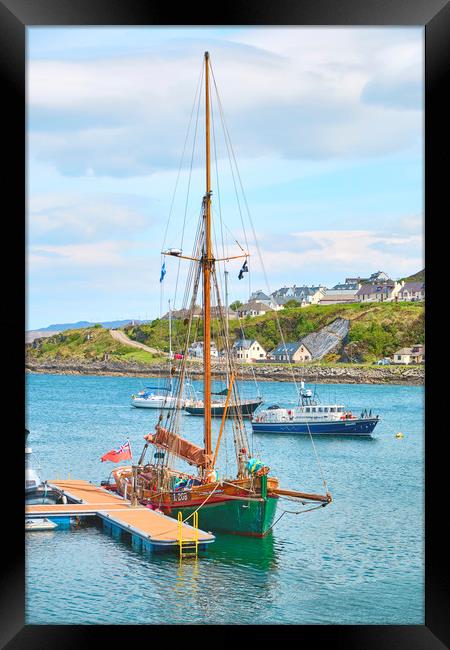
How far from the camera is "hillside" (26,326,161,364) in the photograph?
3719 cm

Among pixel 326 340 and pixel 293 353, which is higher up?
pixel 326 340

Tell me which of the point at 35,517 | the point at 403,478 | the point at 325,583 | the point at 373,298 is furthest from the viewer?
the point at 373,298

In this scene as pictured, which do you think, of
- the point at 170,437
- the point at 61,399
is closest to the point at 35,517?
the point at 170,437

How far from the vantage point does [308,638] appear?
5598 millimetres

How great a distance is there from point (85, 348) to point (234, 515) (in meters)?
30.4

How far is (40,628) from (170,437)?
5.17m

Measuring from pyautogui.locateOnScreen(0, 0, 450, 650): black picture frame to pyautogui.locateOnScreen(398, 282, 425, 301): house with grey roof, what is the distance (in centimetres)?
3095

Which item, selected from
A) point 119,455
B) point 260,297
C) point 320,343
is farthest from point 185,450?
point 320,343

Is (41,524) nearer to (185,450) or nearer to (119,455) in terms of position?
(119,455)

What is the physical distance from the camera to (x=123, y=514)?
10.6 m

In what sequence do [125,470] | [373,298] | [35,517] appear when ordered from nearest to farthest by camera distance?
[35,517], [125,470], [373,298]
